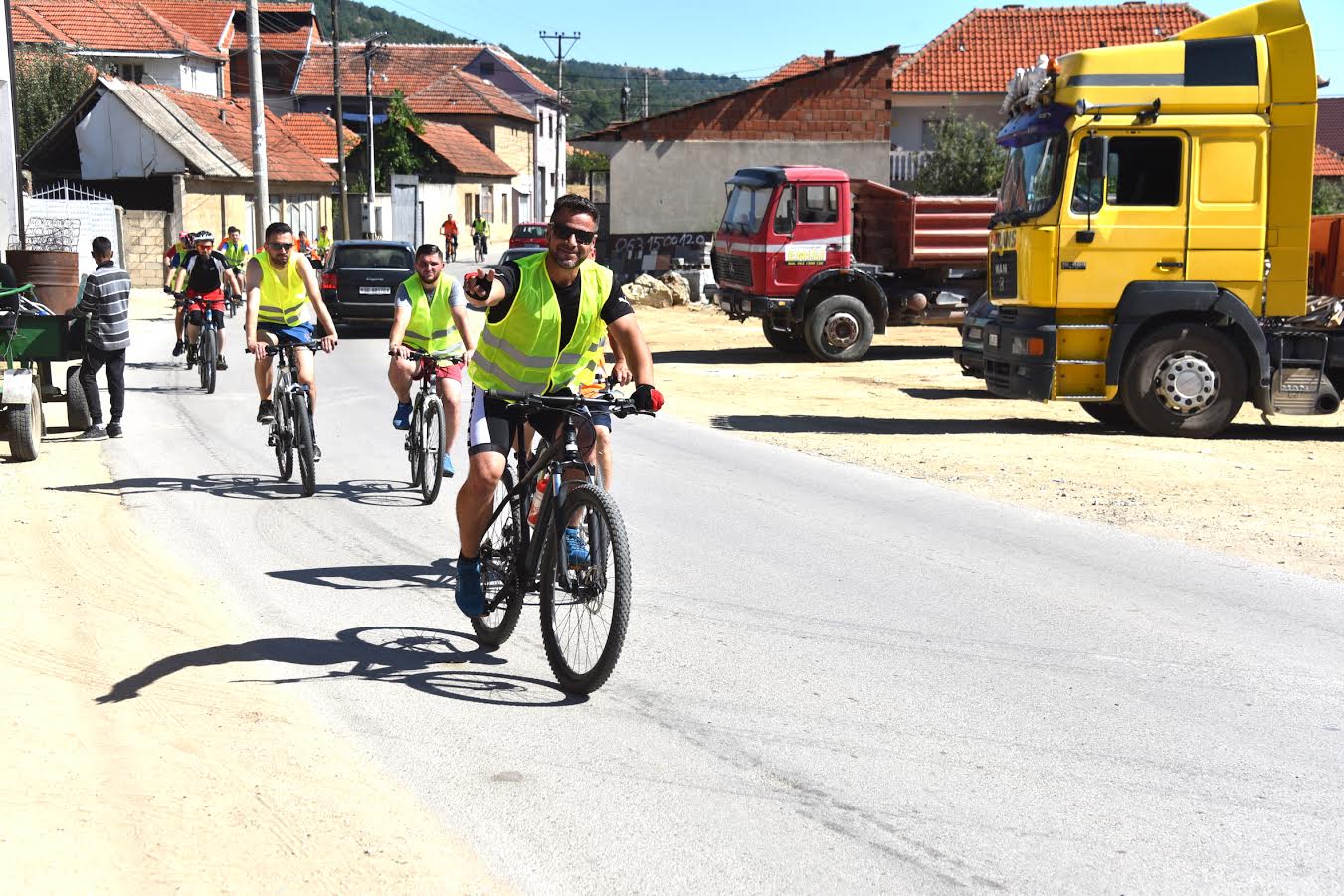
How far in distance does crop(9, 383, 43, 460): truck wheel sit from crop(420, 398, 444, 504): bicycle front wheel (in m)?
3.50

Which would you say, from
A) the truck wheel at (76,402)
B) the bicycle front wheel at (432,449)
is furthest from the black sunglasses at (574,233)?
the truck wheel at (76,402)

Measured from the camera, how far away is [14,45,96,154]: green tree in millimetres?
50844

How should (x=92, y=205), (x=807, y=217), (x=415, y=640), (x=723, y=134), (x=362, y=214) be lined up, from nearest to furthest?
(x=415, y=640), (x=807, y=217), (x=92, y=205), (x=723, y=134), (x=362, y=214)

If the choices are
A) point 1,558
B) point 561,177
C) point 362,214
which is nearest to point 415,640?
point 1,558

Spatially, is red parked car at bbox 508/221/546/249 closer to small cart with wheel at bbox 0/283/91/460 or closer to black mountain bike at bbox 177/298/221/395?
black mountain bike at bbox 177/298/221/395

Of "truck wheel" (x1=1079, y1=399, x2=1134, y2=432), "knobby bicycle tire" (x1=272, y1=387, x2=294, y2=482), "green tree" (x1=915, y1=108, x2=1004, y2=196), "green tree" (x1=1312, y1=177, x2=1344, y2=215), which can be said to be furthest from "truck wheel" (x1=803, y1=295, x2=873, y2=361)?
"green tree" (x1=1312, y1=177, x2=1344, y2=215)

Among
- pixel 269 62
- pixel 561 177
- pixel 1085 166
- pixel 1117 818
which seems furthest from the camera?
pixel 561 177

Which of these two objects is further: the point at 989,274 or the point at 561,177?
the point at 561,177

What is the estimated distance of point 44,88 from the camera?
2031 inches

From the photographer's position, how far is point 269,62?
9188 cm

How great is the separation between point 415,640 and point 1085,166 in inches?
376

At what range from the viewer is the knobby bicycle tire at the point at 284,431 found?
10.7 m

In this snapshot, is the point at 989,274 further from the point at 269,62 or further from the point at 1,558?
the point at 269,62

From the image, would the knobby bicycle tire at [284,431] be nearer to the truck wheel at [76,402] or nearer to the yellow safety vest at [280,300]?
the yellow safety vest at [280,300]
